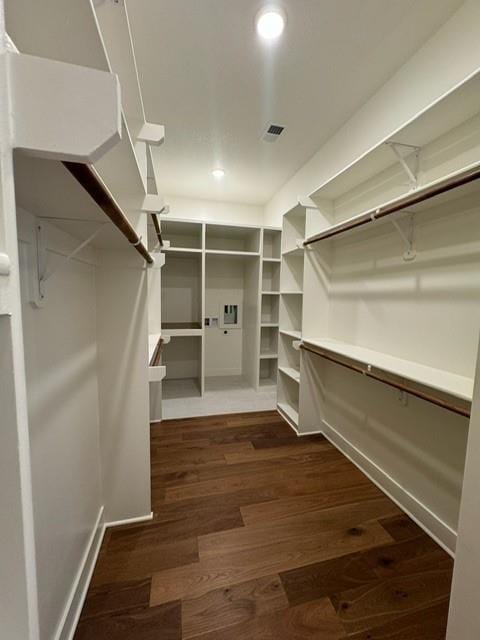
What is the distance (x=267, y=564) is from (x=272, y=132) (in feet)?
9.45

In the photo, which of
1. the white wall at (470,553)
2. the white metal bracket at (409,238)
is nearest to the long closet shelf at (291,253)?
the white metal bracket at (409,238)

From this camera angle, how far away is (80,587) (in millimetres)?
1126

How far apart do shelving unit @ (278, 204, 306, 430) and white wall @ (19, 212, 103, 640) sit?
72.1 inches

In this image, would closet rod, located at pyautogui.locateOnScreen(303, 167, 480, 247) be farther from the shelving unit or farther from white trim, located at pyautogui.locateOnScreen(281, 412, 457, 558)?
white trim, located at pyautogui.locateOnScreen(281, 412, 457, 558)

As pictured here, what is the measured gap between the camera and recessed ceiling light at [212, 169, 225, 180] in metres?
3.00

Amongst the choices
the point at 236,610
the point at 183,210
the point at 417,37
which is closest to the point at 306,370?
the point at 236,610

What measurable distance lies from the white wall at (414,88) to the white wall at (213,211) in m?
1.58

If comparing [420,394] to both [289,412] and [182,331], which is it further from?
[182,331]

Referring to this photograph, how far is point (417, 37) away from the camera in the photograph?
145 cm

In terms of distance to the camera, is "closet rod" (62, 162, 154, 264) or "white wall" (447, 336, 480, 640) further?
"white wall" (447, 336, 480, 640)

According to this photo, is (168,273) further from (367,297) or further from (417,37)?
(417,37)

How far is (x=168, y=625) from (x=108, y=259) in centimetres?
154

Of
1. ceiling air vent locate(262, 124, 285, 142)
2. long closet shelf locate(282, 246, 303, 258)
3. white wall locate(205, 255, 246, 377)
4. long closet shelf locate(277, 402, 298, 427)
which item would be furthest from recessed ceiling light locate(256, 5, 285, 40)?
long closet shelf locate(277, 402, 298, 427)

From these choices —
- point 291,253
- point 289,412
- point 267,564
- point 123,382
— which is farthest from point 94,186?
point 289,412
